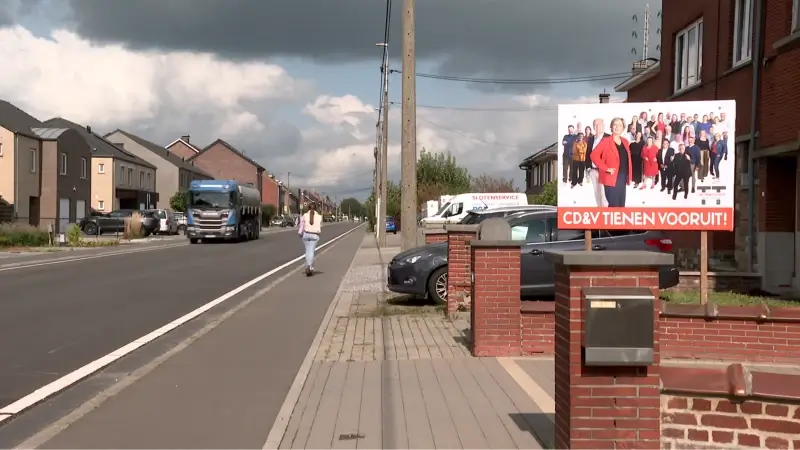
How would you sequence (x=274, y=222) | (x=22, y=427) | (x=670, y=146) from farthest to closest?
1. (x=274, y=222)
2. (x=670, y=146)
3. (x=22, y=427)

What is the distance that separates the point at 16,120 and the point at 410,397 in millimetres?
51309

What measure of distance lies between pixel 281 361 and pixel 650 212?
4.63 m

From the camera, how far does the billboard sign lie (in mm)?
9219

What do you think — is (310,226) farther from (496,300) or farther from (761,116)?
(496,300)

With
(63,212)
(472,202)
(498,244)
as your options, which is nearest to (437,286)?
(498,244)

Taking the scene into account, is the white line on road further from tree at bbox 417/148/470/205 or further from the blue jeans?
tree at bbox 417/148/470/205

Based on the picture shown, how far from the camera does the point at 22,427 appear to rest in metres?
5.98

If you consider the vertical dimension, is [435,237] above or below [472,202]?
below

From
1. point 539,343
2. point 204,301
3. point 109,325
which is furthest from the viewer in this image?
point 204,301

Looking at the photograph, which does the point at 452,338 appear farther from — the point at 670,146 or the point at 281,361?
the point at 670,146

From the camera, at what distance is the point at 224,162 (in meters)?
114

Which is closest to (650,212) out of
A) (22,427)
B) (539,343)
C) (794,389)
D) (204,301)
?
(539,343)

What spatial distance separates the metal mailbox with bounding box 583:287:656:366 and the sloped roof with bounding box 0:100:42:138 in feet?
163

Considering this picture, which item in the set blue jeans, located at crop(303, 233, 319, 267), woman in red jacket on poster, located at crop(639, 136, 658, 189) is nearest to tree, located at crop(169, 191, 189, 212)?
blue jeans, located at crop(303, 233, 319, 267)
